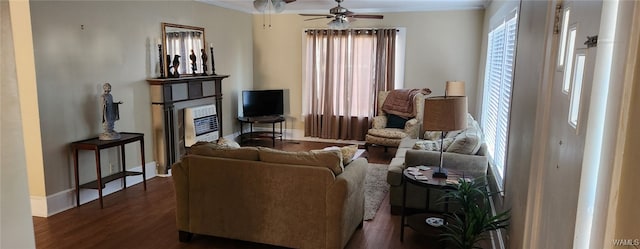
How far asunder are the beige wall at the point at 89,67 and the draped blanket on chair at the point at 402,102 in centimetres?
333

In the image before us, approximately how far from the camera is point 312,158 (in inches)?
122

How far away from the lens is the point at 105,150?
15.3ft

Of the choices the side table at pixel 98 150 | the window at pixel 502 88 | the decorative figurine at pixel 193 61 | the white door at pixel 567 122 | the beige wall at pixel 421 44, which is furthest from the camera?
the beige wall at pixel 421 44

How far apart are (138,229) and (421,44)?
527 cm

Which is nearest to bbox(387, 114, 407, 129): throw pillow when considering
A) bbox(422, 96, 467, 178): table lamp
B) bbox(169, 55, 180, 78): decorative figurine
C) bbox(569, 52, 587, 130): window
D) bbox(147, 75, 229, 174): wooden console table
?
bbox(147, 75, 229, 174): wooden console table

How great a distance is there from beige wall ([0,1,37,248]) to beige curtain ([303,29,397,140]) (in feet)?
20.1

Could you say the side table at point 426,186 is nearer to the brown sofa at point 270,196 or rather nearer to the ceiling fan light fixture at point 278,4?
the brown sofa at point 270,196

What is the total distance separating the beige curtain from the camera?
7234 millimetres

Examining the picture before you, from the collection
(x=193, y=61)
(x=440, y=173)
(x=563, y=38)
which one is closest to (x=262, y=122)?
(x=193, y=61)

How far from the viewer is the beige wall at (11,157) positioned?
1.43 metres

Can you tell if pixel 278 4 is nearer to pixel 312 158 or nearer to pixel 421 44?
pixel 312 158

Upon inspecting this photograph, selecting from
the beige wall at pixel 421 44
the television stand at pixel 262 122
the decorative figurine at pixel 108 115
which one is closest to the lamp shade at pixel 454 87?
the beige wall at pixel 421 44

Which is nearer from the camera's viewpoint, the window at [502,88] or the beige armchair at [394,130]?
the window at [502,88]

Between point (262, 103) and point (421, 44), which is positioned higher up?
point (421, 44)
